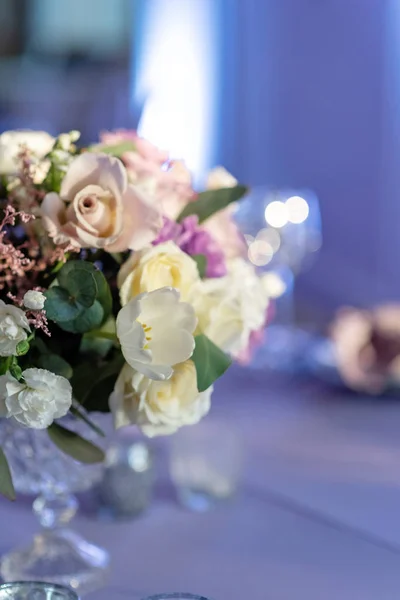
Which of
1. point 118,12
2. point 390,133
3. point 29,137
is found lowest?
point 29,137

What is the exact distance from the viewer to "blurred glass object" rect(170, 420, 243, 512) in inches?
35.4

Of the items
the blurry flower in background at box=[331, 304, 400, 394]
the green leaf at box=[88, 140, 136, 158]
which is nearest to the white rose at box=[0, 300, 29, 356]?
the green leaf at box=[88, 140, 136, 158]

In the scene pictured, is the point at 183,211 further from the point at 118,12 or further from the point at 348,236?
the point at 118,12

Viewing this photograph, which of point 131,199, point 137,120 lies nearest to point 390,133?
point 137,120

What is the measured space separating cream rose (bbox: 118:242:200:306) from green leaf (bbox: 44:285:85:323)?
4 centimetres

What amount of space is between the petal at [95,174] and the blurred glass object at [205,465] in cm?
41

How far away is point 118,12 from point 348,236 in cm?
202

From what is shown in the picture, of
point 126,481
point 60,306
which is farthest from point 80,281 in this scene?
point 126,481

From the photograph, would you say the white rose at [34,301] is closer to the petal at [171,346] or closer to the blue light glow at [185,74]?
the petal at [171,346]

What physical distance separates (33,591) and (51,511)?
0.76ft

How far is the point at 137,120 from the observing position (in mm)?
736

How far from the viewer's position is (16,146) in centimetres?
68

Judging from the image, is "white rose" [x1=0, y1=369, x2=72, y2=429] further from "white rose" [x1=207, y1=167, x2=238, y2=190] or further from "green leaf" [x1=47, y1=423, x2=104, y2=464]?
"white rose" [x1=207, y1=167, x2=238, y2=190]

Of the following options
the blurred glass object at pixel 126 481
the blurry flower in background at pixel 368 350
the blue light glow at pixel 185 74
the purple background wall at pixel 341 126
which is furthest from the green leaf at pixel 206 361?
the blue light glow at pixel 185 74
